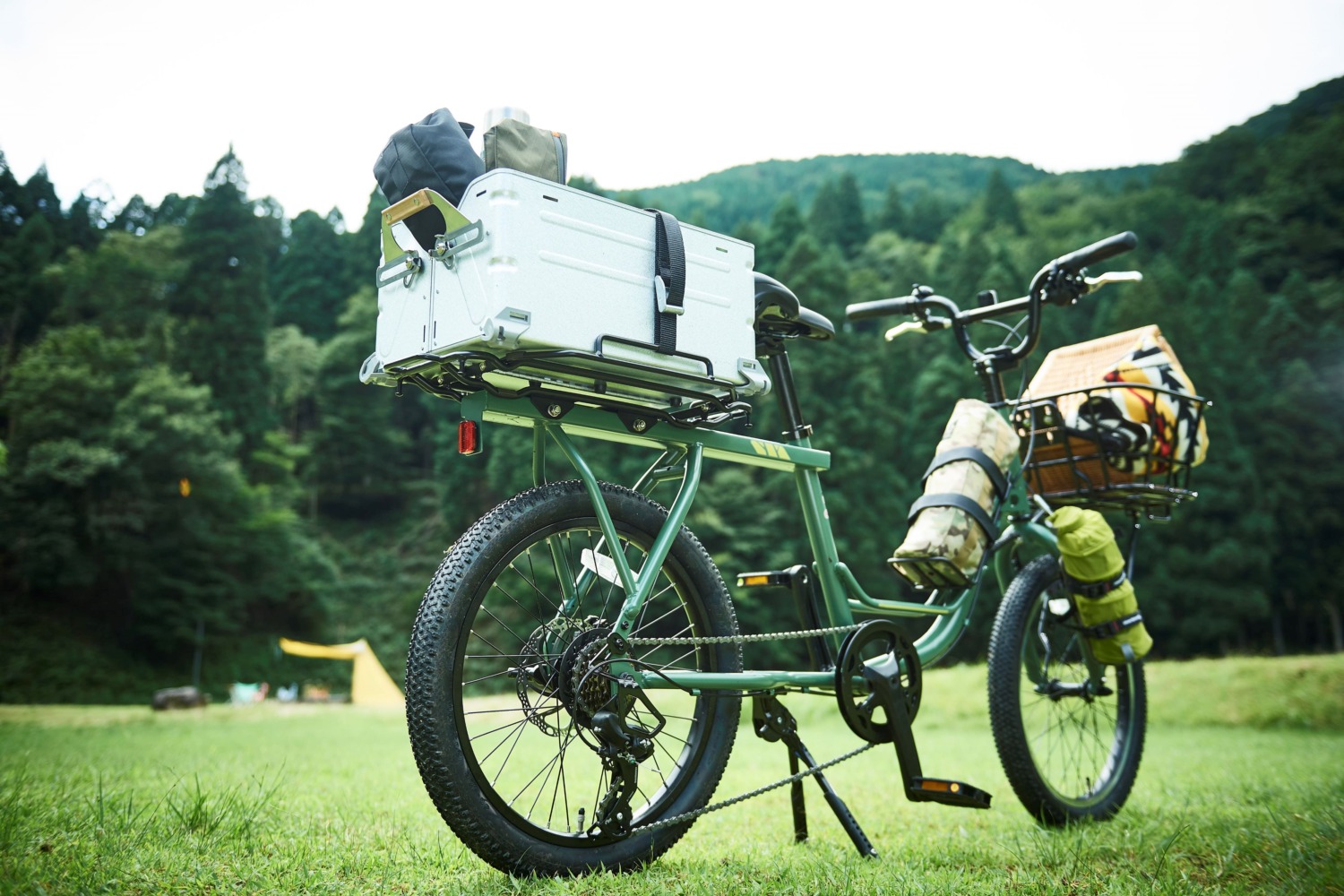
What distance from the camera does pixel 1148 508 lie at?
3.64 m

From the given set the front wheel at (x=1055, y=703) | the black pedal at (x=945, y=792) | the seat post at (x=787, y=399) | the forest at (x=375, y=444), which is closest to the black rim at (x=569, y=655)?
the black pedal at (x=945, y=792)

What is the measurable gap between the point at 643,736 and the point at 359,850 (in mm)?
863

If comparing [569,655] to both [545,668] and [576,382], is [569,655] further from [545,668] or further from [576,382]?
Result: [576,382]


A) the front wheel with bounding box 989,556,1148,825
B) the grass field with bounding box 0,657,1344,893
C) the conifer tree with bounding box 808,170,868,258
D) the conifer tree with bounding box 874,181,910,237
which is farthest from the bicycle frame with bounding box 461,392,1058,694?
the conifer tree with bounding box 874,181,910,237

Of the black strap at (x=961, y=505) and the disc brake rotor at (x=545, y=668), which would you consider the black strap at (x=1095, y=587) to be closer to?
the black strap at (x=961, y=505)

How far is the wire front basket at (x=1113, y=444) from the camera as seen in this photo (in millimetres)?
3279

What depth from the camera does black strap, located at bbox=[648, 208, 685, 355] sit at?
2271 millimetres

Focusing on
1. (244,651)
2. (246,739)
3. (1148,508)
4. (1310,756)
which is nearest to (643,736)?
(1148,508)

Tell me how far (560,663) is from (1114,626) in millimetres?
1984

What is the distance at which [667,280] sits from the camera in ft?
7.50

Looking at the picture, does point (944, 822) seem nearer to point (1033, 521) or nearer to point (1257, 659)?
point (1033, 521)

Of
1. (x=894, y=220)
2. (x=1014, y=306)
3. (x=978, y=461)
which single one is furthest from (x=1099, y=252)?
(x=894, y=220)

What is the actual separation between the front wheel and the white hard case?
1.46 meters

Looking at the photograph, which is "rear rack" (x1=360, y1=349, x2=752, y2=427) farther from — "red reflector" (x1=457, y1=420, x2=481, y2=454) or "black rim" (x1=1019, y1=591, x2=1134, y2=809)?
"black rim" (x1=1019, y1=591, x2=1134, y2=809)
